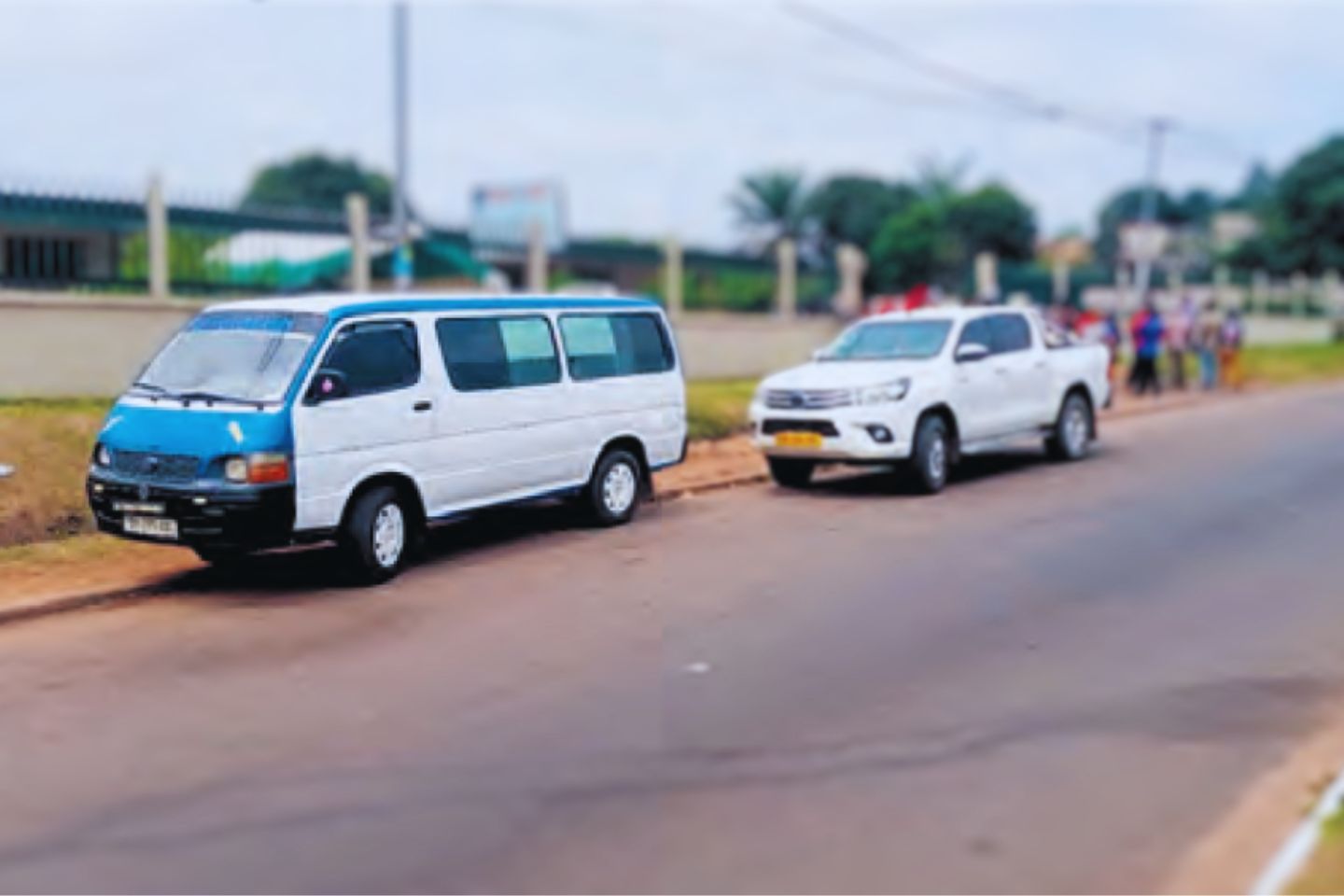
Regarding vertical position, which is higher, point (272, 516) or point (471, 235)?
point (471, 235)

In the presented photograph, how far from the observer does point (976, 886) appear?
16.1 ft

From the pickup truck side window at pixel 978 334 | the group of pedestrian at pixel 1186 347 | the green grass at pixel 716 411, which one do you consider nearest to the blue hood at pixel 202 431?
the green grass at pixel 716 411

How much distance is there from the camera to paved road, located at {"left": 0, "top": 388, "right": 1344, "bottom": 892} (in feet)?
17.0

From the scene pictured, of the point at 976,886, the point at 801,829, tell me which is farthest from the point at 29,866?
the point at 976,886

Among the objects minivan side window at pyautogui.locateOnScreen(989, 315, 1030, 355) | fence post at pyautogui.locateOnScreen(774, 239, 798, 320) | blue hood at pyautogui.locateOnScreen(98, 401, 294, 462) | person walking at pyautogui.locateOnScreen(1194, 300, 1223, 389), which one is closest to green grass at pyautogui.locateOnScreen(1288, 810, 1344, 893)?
blue hood at pyautogui.locateOnScreen(98, 401, 294, 462)

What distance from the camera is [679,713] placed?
266 inches

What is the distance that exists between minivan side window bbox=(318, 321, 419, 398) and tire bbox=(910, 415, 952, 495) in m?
5.45

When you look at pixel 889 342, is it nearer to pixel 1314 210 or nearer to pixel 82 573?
pixel 82 573

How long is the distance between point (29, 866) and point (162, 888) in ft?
1.87

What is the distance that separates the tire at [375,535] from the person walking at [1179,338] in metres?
20.3

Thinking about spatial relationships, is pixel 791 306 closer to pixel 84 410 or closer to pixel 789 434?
pixel 789 434

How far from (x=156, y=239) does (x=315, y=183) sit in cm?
6681

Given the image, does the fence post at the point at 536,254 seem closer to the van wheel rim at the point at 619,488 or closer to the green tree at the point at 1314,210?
the van wheel rim at the point at 619,488

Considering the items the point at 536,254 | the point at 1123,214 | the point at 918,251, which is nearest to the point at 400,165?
the point at 536,254
